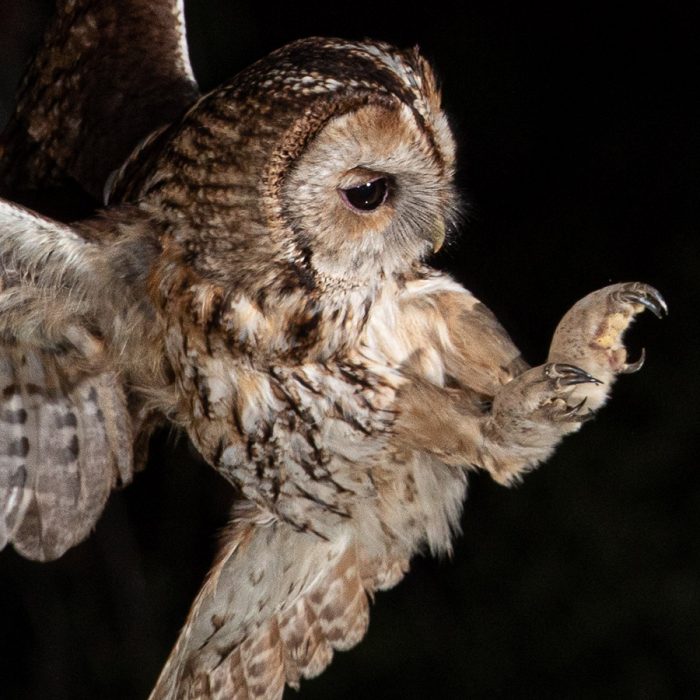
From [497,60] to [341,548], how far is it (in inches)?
52.3

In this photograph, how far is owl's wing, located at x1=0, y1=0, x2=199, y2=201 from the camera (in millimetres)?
1947

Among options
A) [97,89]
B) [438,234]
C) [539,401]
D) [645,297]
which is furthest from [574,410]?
[97,89]

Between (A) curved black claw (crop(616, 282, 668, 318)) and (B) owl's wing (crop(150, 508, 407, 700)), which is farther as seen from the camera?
(B) owl's wing (crop(150, 508, 407, 700))

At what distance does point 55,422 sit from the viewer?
1.78 m

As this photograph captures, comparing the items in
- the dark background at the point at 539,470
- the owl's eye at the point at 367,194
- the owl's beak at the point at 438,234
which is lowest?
the dark background at the point at 539,470

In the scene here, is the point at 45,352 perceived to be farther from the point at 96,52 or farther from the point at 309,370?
the point at 96,52

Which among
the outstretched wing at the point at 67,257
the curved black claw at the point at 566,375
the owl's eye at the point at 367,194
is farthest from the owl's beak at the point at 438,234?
the outstretched wing at the point at 67,257

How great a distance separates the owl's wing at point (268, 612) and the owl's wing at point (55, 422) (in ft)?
0.82

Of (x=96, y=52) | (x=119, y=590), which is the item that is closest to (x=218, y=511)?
(x=119, y=590)

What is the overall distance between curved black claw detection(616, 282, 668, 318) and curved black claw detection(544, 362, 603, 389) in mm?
113

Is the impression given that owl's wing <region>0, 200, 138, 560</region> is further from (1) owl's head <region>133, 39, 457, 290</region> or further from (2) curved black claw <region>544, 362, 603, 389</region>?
(2) curved black claw <region>544, 362, 603, 389</region>

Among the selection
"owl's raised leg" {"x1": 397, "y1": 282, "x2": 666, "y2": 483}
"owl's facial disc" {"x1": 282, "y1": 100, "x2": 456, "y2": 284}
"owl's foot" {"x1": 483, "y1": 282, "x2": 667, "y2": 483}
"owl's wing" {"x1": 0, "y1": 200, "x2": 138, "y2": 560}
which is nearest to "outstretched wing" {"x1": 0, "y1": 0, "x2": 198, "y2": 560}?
"owl's wing" {"x1": 0, "y1": 200, "x2": 138, "y2": 560}

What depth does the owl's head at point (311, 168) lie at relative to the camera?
1408mm

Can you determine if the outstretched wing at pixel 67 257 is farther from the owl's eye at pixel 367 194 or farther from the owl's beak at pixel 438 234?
the owl's beak at pixel 438 234
